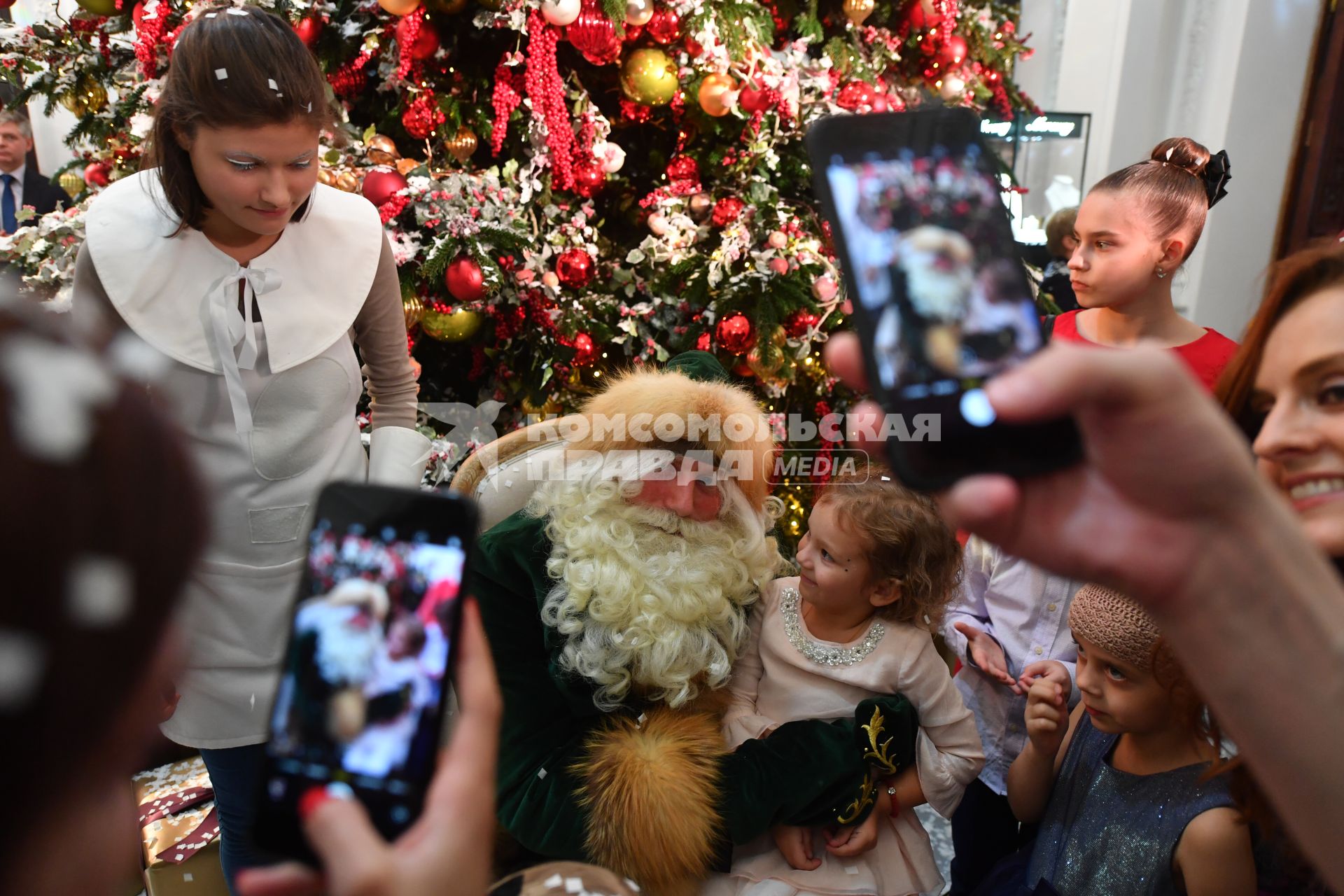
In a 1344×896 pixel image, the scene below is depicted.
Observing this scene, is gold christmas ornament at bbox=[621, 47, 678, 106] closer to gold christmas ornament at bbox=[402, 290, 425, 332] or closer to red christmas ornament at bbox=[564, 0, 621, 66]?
red christmas ornament at bbox=[564, 0, 621, 66]

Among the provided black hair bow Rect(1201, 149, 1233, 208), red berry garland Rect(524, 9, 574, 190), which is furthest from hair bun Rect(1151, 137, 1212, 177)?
red berry garland Rect(524, 9, 574, 190)

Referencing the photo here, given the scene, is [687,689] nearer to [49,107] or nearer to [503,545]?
[503,545]

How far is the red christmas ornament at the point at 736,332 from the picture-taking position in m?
2.65

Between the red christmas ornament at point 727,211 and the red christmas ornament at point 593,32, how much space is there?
23.7 inches

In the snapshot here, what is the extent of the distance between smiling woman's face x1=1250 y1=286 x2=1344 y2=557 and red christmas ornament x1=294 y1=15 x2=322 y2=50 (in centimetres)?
255

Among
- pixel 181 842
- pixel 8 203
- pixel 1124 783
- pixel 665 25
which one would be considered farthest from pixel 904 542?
pixel 8 203

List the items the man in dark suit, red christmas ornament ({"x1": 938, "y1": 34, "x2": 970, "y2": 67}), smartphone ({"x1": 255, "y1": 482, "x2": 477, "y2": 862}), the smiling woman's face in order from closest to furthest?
1. smartphone ({"x1": 255, "y1": 482, "x2": 477, "y2": 862})
2. the smiling woman's face
3. red christmas ornament ({"x1": 938, "y1": 34, "x2": 970, "y2": 67})
4. the man in dark suit

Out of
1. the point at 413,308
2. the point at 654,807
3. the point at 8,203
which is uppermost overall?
the point at 8,203

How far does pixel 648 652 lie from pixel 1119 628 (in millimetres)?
781

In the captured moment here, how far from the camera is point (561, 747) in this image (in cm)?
150

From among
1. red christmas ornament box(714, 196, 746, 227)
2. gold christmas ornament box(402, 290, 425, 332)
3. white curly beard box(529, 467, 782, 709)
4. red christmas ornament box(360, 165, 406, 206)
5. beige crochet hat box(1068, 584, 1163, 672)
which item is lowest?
white curly beard box(529, 467, 782, 709)

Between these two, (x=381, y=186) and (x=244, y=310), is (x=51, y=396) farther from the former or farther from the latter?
(x=381, y=186)

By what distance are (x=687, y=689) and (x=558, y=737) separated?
26 cm

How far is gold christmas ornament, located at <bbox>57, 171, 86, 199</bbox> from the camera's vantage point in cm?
265
